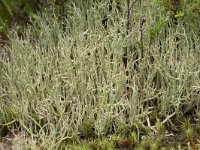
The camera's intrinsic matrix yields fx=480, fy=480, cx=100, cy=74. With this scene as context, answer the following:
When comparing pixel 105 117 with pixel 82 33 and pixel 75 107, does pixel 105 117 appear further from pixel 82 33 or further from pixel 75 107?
pixel 82 33

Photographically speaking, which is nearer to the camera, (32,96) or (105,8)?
(32,96)

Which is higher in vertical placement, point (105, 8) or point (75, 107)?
point (105, 8)

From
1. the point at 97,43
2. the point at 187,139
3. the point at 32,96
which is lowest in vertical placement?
the point at 187,139

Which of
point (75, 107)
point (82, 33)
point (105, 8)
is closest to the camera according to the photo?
point (75, 107)

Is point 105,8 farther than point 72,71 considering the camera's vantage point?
Yes

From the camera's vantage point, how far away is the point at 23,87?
3320 mm

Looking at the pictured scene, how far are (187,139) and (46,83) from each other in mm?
1024

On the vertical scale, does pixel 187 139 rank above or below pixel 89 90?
below

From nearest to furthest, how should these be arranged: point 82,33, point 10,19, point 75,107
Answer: point 75,107, point 82,33, point 10,19

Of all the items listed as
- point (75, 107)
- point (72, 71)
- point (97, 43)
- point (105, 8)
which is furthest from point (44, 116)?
point (105, 8)

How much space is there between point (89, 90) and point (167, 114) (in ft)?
1.78

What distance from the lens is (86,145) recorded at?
295 cm

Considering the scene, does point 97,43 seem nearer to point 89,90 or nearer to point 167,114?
point 89,90

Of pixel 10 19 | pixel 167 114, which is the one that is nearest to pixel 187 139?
pixel 167 114
